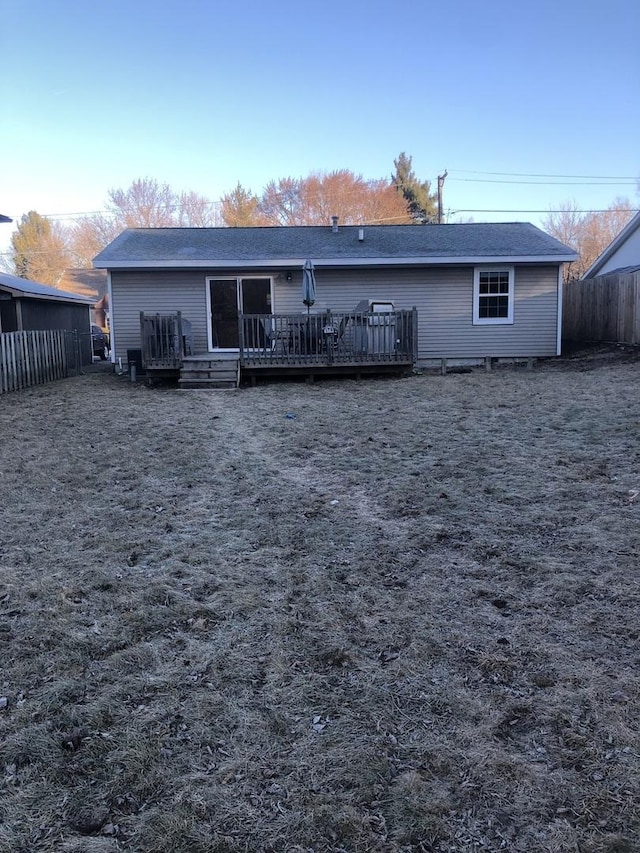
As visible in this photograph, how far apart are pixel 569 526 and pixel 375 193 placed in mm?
39178

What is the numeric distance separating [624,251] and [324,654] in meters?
Answer: 20.6

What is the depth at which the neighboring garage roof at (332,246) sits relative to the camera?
1290 centimetres

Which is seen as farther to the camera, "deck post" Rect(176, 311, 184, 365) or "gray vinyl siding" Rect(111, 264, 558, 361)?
"gray vinyl siding" Rect(111, 264, 558, 361)

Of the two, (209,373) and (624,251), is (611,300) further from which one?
(209,373)

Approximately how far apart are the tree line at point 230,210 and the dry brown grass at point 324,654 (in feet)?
115

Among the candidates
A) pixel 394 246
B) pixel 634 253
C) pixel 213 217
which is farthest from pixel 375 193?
pixel 394 246

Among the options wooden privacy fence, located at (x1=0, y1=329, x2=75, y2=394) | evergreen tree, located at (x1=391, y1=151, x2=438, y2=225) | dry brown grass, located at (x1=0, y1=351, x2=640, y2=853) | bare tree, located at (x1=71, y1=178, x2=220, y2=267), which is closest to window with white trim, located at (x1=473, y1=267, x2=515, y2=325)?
dry brown grass, located at (x1=0, y1=351, x2=640, y2=853)

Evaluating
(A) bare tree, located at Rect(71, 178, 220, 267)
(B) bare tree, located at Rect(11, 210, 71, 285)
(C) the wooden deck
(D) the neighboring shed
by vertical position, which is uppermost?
(A) bare tree, located at Rect(71, 178, 220, 267)

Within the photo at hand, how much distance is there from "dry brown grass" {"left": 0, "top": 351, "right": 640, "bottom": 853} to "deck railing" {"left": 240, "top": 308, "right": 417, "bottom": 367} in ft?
19.7

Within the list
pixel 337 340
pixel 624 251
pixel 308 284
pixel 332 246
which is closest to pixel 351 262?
pixel 332 246

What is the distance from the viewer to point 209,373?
11508 mm

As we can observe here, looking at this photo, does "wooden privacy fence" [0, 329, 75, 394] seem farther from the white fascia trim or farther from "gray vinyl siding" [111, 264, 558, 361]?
the white fascia trim

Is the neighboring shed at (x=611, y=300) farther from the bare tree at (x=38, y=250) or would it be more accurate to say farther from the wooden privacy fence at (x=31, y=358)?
the bare tree at (x=38, y=250)

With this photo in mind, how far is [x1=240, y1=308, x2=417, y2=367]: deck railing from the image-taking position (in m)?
11.6
